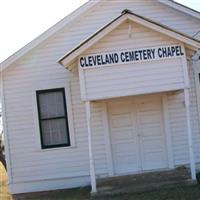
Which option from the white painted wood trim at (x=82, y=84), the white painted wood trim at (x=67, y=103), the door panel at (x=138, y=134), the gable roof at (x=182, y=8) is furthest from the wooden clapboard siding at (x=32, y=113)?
the white painted wood trim at (x=82, y=84)

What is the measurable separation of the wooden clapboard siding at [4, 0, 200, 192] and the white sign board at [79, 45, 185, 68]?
2.00 m

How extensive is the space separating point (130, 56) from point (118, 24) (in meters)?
0.96

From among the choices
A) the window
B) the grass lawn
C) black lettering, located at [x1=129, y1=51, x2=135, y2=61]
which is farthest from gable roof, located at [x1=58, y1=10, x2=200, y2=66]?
the grass lawn

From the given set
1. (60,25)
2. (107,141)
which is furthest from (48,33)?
(107,141)

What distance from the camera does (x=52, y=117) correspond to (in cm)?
1551

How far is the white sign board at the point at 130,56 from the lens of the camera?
13.5 m

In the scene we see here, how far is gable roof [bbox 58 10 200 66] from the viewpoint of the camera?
43.4 ft

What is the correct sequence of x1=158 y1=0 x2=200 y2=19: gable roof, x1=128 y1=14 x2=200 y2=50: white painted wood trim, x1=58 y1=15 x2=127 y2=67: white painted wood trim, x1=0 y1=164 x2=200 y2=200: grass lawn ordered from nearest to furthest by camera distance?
x1=0 y1=164 x2=200 y2=200: grass lawn → x1=128 y1=14 x2=200 y2=50: white painted wood trim → x1=58 y1=15 x2=127 y2=67: white painted wood trim → x1=158 y1=0 x2=200 y2=19: gable roof

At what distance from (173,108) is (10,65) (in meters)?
5.42

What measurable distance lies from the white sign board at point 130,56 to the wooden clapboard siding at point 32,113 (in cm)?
200

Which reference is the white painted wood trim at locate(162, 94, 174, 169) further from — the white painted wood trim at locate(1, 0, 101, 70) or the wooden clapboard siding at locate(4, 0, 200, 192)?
the white painted wood trim at locate(1, 0, 101, 70)

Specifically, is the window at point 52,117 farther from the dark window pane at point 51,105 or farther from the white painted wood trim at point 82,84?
the white painted wood trim at point 82,84

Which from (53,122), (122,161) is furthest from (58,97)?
(122,161)

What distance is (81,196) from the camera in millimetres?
13883
